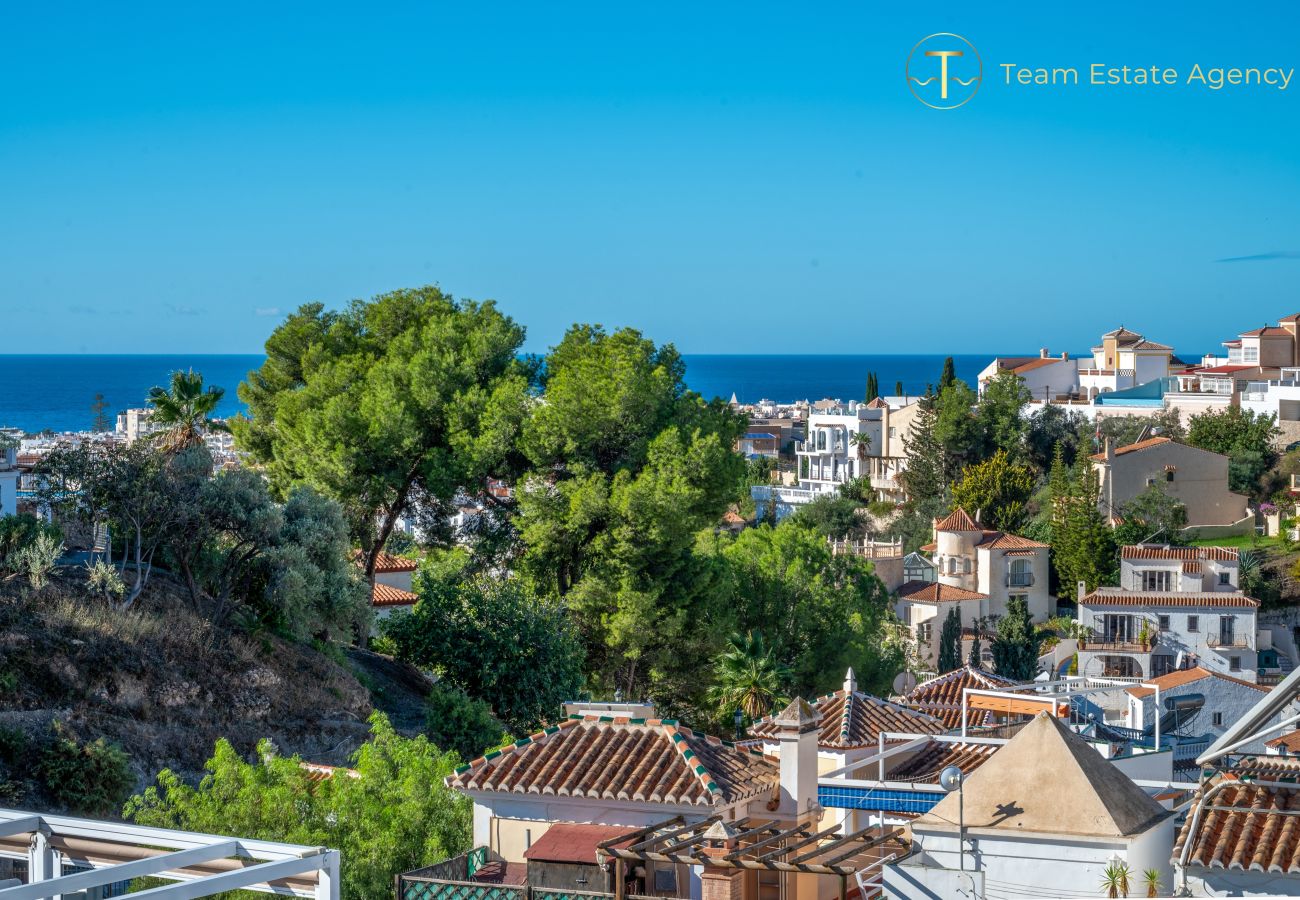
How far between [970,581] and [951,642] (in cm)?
576

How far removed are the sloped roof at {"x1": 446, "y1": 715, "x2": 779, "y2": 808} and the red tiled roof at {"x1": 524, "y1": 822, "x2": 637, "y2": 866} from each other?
0.27 metres

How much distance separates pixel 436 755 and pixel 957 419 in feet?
168

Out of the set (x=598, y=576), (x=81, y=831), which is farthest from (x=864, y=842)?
(x=598, y=576)

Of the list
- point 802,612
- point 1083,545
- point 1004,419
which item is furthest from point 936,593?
point 802,612

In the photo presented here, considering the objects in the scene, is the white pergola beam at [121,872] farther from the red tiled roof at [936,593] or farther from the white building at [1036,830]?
the red tiled roof at [936,593]

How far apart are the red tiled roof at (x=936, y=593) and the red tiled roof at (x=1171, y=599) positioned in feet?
17.8

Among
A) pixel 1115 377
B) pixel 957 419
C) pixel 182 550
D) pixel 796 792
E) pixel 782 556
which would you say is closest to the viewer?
pixel 796 792

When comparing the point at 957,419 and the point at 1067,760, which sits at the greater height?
the point at 957,419

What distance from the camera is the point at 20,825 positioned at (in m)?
5.99

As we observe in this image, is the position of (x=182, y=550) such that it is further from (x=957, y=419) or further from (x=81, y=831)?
(x=957, y=419)

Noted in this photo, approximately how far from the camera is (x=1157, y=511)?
188 ft

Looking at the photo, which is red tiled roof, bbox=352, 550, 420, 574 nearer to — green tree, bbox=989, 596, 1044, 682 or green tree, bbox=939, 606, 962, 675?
green tree, bbox=989, 596, 1044, 682

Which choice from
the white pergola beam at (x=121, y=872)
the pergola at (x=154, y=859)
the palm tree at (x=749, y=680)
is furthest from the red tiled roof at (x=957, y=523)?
the white pergola beam at (x=121, y=872)

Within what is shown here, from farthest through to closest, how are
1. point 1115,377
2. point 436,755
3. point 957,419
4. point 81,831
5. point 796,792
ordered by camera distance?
point 1115,377 < point 957,419 < point 436,755 < point 796,792 < point 81,831
